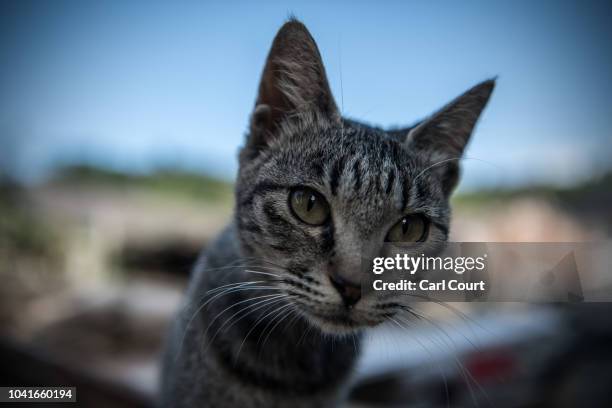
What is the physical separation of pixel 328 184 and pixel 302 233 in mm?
145

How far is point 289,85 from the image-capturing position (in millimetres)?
1332

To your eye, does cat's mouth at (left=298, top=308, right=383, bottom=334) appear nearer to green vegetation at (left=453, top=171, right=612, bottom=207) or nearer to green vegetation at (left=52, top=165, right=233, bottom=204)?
green vegetation at (left=453, top=171, right=612, bottom=207)

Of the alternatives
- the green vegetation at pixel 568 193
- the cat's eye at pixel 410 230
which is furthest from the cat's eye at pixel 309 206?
the green vegetation at pixel 568 193

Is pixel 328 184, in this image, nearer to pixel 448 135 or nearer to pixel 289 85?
pixel 289 85

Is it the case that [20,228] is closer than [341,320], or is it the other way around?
[341,320]

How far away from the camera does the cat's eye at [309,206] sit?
1197 mm

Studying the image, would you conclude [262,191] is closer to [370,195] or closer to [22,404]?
[370,195]

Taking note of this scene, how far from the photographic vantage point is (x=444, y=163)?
1.43 m

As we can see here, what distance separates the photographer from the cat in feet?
3.69

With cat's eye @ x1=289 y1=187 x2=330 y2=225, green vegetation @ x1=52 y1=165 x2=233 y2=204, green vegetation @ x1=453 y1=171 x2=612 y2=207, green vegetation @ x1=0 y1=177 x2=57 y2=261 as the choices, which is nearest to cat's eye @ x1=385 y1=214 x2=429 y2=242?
cat's eye @ x1=289 y1=187 x2=330 y2=225

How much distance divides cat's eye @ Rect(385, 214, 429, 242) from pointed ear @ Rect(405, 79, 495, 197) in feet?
0.60

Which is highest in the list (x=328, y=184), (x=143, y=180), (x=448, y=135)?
(x=143, y=180)

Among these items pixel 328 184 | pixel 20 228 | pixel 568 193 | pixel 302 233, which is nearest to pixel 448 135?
pixel 328 184

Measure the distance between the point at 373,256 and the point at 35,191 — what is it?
4.06m
